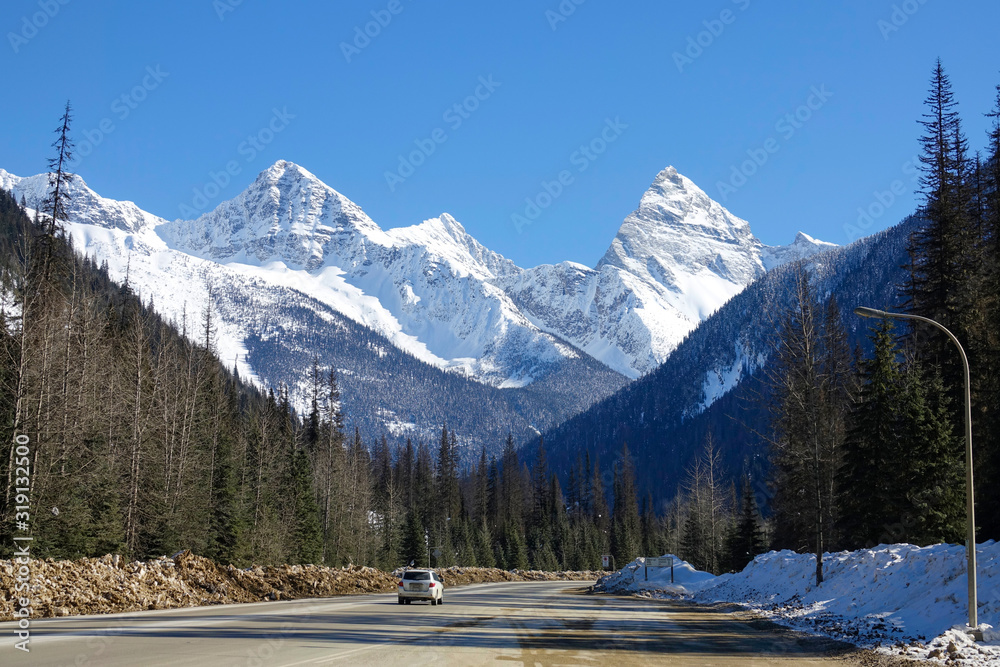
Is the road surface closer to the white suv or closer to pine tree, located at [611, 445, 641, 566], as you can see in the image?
the white suv

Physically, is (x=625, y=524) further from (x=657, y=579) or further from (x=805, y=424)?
(x=805, y=424)

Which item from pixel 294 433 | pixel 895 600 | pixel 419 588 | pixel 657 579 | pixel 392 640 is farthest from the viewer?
pixel 294 433

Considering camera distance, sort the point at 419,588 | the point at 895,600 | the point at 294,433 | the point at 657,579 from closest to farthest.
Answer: the point at 895,600
the point at 419,588
the point at 657,579
the point at 294,433

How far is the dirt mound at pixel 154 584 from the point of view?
2411cm

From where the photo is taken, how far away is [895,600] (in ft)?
74.4

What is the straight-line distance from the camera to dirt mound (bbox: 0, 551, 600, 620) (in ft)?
79.1

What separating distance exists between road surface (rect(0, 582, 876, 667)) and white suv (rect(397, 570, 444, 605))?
6.07 metres

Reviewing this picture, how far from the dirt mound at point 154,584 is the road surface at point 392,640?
191 cm

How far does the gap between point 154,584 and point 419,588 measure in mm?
10514

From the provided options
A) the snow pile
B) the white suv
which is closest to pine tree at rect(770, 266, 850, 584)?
the snow pile

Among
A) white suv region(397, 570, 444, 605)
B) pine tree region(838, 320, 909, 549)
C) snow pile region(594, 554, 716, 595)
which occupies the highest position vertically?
pine tree region(838, 320, 909, 549)

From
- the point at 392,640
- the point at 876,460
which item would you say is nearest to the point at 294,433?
the point at 876,460

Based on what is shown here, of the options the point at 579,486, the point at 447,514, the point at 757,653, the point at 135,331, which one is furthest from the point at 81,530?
the point at 579,486

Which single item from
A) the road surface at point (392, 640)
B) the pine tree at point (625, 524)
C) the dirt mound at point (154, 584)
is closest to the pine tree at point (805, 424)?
the road surface at point (392, 640)
